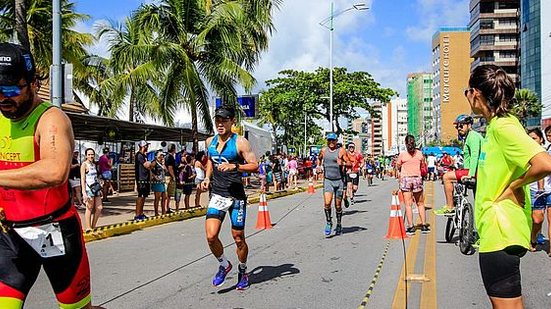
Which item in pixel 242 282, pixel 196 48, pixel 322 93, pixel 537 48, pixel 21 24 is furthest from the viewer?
pixel 537 48

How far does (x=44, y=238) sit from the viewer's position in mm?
3299

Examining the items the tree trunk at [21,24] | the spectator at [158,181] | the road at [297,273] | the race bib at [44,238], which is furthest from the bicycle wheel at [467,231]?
the tree trunk at [21,24]

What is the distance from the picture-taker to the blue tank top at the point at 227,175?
681cm

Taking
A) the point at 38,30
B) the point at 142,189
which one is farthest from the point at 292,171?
the point at 142,189

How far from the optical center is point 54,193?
131 inches

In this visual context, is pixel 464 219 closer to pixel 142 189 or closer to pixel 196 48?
pixel 142 189

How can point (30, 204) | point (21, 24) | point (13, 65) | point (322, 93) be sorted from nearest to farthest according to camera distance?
point (13, 65) < point (30, 204) < point (21, 24) < point (322, 93)

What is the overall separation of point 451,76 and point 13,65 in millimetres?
136467

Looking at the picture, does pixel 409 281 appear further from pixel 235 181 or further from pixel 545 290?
pixel 235 181

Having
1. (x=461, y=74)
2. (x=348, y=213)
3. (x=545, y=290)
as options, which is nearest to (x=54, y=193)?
(x=545, y=290)

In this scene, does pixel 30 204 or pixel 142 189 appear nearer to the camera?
pixel 30 204

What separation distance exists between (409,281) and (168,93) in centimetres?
1723

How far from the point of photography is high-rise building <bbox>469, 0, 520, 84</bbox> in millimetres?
94812

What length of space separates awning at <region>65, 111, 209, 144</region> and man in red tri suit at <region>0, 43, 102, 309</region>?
48.3 ft
